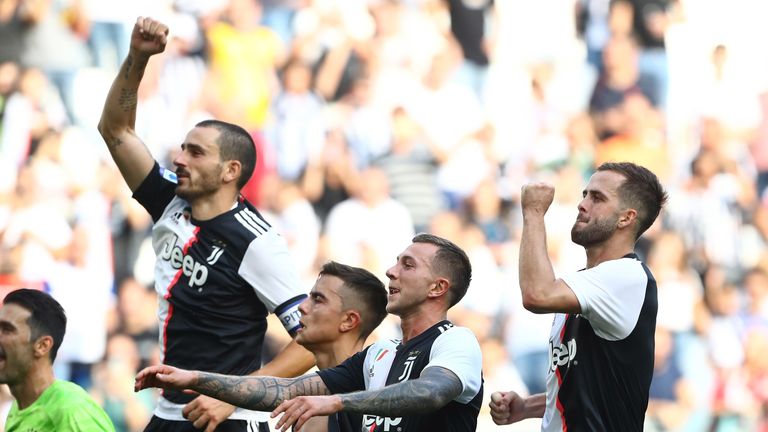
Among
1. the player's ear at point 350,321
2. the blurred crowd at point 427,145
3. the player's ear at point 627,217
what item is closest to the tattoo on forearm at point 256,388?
the player's ear at point 350,321

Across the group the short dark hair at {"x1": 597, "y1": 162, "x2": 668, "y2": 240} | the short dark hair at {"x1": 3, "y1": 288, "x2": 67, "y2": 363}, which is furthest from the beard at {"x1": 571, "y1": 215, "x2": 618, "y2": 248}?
the short dark hair at {"x1": 3, "y1": 288, "x2": 67, "y2": 363}

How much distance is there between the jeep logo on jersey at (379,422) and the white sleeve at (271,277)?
839mm

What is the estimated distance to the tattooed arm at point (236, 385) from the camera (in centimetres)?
470

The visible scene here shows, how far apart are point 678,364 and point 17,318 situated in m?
8.26

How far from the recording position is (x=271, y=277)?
6250 mm

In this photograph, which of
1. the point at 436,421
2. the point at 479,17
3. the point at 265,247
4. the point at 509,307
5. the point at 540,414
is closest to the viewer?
the point at 436,421

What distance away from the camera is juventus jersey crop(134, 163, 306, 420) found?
245 inches

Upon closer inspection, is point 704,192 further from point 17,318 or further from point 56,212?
point 17,318

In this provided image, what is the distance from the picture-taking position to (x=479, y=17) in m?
13.5

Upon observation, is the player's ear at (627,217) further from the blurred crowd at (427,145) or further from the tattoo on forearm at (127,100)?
the blurred crowd at (427,145)

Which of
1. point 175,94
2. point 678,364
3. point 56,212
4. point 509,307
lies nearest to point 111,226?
point 56,212

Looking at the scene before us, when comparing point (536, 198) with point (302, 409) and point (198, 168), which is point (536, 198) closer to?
point (302, 409)

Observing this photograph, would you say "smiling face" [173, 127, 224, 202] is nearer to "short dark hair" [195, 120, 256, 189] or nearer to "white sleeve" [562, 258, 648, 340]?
"short dark hair" [195, 120, 256, 189]

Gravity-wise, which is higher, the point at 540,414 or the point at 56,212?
the point at 56,212
